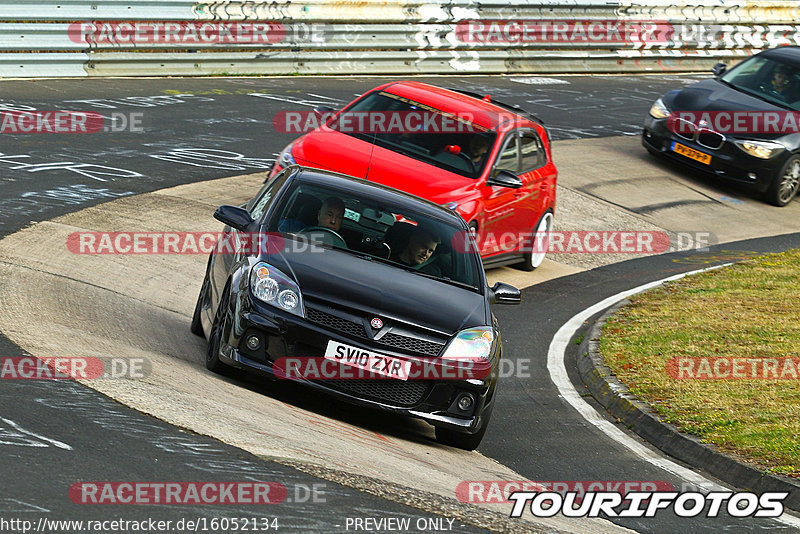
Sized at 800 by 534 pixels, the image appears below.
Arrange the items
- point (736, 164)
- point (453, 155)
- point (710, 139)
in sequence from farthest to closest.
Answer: point (710, 139) < point (736, 164) < point (453, 155)

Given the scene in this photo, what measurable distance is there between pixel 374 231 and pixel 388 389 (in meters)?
1.55

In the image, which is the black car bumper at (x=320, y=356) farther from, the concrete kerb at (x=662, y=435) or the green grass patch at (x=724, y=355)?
the green grass patch at (x=724, y=355)

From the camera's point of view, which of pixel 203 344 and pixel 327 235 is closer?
pixel 327 235

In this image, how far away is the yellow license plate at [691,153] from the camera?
19188 mm

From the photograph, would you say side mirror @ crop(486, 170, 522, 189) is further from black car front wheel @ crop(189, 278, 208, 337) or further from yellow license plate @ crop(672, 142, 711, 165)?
yellow license plate @ crop(672, 142, 711, 165)

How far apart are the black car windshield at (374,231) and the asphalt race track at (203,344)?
1.13 meters

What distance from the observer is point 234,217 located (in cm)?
848

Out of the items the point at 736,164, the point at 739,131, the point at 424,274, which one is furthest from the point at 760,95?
the point at 424,274
